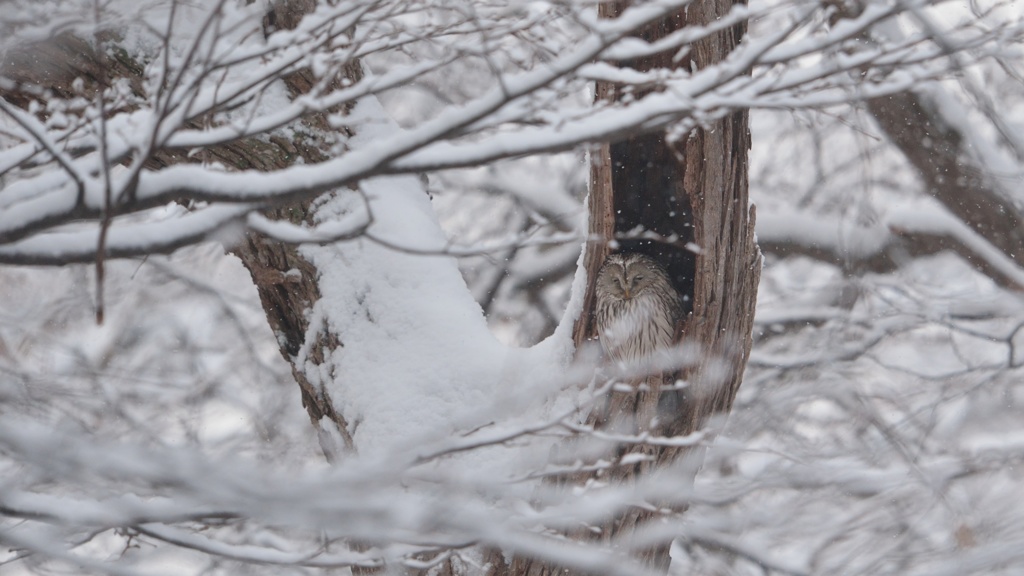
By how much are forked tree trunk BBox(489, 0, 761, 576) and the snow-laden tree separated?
0.01 meters

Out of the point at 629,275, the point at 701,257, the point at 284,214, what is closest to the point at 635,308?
the point at 629,275

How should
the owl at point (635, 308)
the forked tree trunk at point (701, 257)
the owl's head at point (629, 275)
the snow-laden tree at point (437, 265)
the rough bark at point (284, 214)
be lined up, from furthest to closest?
the owl's head at point (629, 275)
the owl at point (635, 308)
the rough bark at point (284, 214)
the forked tree trunk at point (701, 257)
the snow-laden tree at point (437, 265)

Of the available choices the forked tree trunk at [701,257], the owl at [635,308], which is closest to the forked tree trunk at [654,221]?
the forked tree trunk at [701,257]

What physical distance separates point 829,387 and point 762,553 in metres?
0.71

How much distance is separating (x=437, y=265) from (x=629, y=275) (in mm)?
767

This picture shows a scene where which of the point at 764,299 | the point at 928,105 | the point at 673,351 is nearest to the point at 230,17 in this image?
the point at 673,351

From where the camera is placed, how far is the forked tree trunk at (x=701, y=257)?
291 cm

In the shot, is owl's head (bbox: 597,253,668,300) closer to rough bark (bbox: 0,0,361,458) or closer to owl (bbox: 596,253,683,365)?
owl (bbox: 596,253,683,365)

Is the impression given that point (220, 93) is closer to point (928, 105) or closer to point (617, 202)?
point (617, 202)

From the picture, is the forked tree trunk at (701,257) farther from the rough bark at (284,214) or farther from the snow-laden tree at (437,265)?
the rough bark at (284,214)

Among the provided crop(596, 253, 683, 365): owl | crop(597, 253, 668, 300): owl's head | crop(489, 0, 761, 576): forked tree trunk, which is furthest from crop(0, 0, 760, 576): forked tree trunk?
crop(597, 253, 668, 300): owl's head

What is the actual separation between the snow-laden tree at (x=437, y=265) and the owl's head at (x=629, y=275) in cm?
9

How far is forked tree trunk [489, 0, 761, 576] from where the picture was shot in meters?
2.91

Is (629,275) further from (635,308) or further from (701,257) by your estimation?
(701,257)
